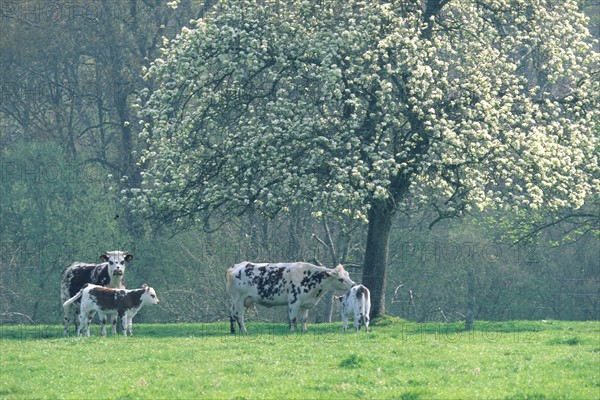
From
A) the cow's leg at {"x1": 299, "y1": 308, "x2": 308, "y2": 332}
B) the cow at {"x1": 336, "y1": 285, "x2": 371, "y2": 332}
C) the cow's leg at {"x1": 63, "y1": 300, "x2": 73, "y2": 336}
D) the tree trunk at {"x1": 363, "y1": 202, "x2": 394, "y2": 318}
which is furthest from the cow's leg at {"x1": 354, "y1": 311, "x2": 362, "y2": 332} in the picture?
the cow's leg at {"x1": 63, "y1": 300, "x2": 73, "y2": 336}

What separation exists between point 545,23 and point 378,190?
29.4 ft

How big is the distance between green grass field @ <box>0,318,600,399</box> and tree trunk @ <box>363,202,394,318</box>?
419 centimetres

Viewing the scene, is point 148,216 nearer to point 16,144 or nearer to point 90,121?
point 16,144

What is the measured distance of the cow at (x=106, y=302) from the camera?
101 feet

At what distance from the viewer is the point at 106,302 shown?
30.8 metres

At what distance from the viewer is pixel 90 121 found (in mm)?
66750

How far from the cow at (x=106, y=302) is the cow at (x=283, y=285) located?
2776 millimetres

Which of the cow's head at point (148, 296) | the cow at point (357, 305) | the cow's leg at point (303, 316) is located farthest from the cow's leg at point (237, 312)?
the cow at point (357, 305)

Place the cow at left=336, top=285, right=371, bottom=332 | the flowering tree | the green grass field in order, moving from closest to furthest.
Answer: the green grass field → the cow at left=336, top=285, right=371, bottom=332 → the flowering tree

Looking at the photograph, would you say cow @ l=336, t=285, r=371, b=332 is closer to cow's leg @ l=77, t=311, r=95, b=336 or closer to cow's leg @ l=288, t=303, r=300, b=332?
cow's leg @ l=288, t=303, r=300, b=332

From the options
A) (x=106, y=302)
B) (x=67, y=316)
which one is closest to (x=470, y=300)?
(x=106, y=302)

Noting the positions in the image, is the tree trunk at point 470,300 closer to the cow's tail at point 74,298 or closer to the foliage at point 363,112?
the foliage at point 363,112

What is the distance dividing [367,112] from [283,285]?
19.1ft

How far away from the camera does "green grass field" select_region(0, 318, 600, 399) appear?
1967 cm
